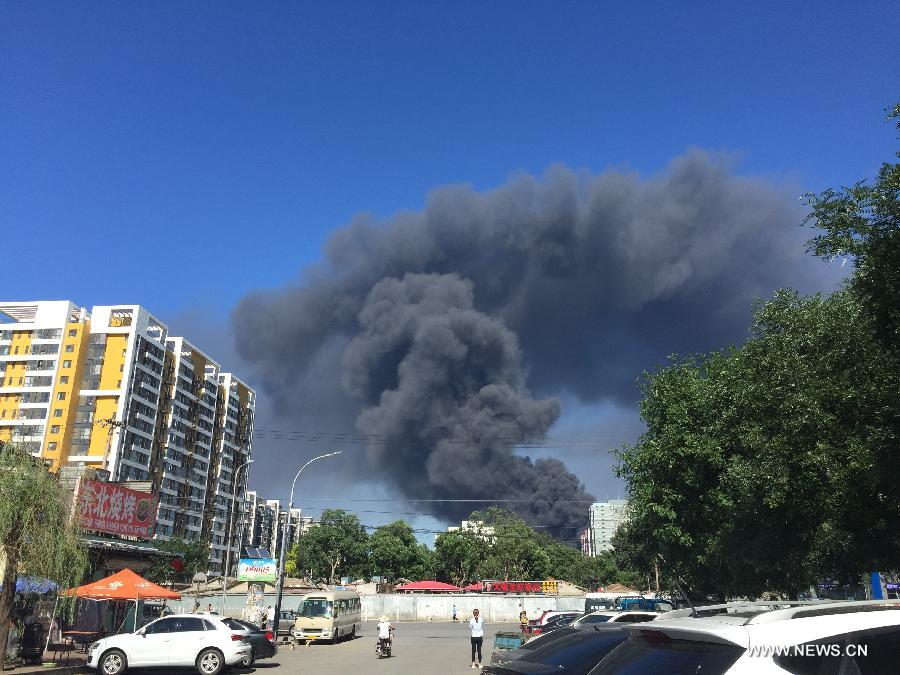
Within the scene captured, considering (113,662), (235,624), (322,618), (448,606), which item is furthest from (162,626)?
(448,606)

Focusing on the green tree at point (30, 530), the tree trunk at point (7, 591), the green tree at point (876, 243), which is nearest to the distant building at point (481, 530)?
the green tree at point (30, 530)

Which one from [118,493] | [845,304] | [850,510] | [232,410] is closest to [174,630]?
[118,493]

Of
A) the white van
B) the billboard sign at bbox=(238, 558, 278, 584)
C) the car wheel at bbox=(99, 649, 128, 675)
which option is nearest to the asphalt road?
the white van

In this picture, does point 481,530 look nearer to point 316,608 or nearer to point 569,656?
point 316,608

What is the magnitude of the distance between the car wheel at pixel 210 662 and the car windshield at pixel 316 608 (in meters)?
16.0

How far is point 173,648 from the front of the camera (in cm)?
1995

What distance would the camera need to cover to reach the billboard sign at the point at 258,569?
46344 millimetres

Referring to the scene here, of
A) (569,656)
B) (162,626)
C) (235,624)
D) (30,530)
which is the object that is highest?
(30,530)

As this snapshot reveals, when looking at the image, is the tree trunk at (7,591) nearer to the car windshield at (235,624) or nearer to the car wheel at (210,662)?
the car wheel at (210,662)

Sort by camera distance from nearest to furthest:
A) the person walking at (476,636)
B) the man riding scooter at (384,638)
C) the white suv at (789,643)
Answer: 1. the white suv at (789,643)
2. the person walking at (476,636)
3. the man riding scooter at (384,638)

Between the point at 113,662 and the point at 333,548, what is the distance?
7752 cm

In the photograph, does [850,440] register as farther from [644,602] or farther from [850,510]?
[644,602]

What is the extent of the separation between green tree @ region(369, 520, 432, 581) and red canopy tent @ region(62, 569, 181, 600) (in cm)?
7552

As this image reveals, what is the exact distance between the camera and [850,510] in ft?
47.4
